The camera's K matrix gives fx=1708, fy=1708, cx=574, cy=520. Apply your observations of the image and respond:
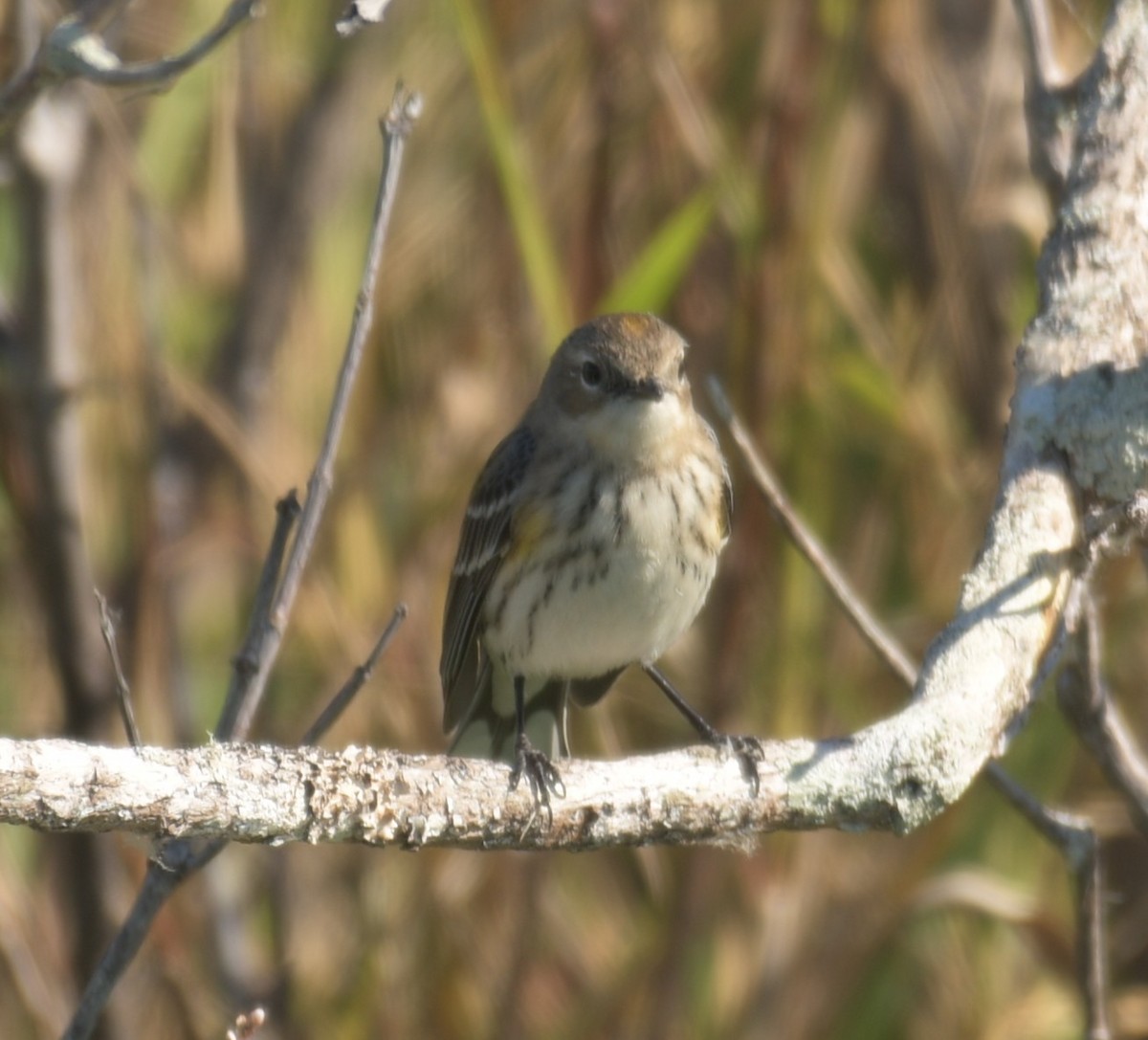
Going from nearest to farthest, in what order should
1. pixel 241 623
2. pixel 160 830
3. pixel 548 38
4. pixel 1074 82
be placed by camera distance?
pixel 160 830 < pixel 1074 82 < pixel 548 38 < pixel 241 623

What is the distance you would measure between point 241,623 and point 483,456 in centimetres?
81

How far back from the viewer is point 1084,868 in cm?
271

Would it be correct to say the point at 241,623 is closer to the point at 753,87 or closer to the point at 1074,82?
the point at 753,87

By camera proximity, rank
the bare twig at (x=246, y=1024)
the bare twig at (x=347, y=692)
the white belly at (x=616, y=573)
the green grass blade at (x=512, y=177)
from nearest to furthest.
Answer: the bare twig at (x=246, y=1024), the bare twig at (x=347, y=692), the green grass blade at (x=512, y=177), the white belly at (x=616, y=573)

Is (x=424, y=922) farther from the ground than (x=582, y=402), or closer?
closer

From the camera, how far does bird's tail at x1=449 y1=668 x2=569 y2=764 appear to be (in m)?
3.81

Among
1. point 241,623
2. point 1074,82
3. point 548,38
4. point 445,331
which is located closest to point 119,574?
point 241,623

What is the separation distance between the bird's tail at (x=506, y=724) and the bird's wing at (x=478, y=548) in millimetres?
70

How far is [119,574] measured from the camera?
4.25 m

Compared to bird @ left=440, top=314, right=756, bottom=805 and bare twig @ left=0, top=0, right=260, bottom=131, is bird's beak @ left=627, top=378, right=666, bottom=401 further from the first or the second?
bare twig @ left=0, top=0, right=260, bottom=131

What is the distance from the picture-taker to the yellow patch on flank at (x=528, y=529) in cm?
345

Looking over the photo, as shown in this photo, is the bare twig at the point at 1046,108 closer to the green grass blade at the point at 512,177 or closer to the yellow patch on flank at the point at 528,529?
the green grass blade at the point at 512,177

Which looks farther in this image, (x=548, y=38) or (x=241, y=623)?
(x=241, y=623)

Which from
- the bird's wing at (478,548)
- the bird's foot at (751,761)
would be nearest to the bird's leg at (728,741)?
the bird's foot at (751,761)
